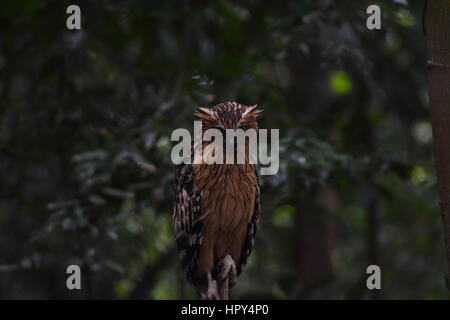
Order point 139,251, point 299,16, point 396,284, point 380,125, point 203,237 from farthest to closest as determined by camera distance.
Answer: point 396,284
point 380,125
point 139,251
point 299,16
point 203,237

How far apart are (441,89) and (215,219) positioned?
40.4 inches

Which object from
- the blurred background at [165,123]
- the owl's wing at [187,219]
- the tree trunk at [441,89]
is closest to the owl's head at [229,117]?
the owl's wing at [187,219]

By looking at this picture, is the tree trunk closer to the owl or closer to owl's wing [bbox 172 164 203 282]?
the owl

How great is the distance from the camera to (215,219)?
251 centimetres

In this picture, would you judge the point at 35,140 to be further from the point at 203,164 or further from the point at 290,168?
the point at 203,164

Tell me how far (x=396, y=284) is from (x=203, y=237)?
220 inches

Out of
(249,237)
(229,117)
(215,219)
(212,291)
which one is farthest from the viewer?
(249,237)

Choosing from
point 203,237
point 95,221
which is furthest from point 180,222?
point 95,221

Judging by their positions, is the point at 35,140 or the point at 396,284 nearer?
the point at 35,140

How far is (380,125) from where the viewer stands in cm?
696

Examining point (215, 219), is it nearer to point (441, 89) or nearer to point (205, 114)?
point (205, 114)

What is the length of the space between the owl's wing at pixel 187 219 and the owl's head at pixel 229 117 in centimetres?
44

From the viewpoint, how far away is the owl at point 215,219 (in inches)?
93.5

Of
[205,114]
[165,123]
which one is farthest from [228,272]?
[165,123]
